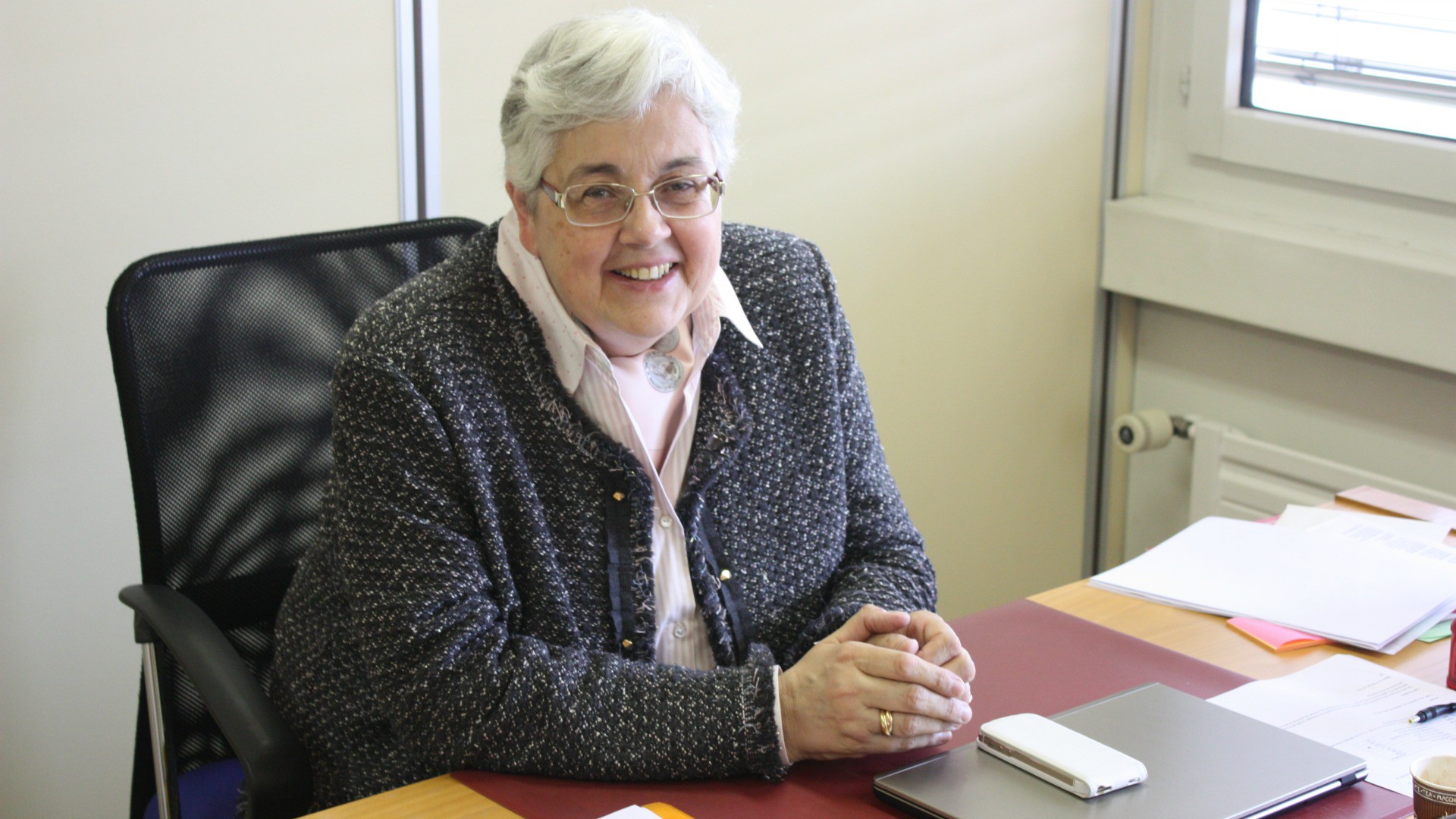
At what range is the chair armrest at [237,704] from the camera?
1.22 meters

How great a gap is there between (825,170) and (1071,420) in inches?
33.4

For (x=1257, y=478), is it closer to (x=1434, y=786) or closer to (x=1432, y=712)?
(x=1432, y=712)

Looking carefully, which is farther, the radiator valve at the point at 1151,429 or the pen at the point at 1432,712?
the radiator valve at the point at 1151,429

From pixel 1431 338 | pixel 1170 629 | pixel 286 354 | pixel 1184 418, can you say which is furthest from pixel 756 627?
pixel 1184 418

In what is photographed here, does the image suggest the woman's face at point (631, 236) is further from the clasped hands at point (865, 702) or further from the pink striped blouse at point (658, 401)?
the clasped hands at point (865, 702)

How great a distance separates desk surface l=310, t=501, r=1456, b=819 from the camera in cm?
115

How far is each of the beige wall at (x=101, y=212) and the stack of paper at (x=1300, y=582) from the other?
3.88 ft

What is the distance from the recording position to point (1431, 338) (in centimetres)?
221

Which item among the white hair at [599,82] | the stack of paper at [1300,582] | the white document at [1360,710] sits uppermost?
the white hair at [599,82]

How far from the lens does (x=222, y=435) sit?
1.53 meters

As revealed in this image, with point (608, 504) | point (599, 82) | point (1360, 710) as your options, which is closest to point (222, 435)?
point (608, 504)

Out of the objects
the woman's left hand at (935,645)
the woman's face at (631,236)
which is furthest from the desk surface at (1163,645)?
the woman's face at (631,236)

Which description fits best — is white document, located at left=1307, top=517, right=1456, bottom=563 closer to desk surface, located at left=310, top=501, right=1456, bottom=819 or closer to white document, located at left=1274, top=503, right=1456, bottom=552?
white document, located at left=1274, top=503, right=1456, bottom=552

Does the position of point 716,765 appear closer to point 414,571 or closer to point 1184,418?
point 414,571
